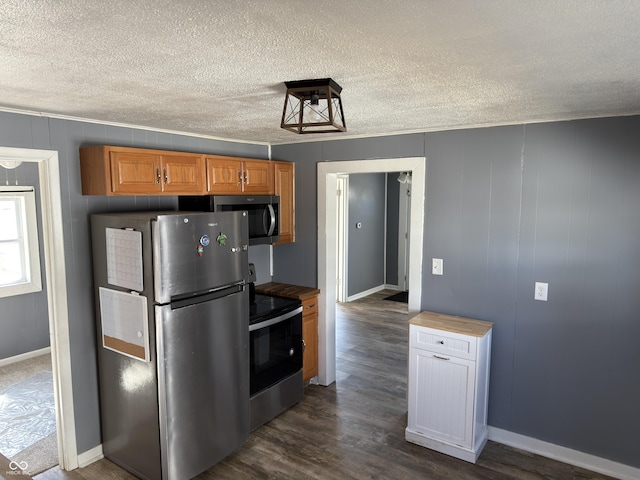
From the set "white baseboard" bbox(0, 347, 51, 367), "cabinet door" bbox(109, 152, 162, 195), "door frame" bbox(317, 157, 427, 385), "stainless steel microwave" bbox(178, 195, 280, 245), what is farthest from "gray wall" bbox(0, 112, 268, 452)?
"white baseboard" bbox(0, 347, 51, 367)

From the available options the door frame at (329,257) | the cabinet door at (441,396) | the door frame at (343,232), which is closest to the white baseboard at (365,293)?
the door frame at (343,232)

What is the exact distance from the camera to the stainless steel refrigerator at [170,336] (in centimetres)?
254

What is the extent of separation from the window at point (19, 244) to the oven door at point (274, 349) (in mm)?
3102

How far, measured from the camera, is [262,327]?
3320 millimetres

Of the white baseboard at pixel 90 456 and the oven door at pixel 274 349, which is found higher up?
the oven door at pixel 274 349

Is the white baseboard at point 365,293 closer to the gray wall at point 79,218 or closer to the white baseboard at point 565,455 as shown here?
the white baseboard at point 565,455

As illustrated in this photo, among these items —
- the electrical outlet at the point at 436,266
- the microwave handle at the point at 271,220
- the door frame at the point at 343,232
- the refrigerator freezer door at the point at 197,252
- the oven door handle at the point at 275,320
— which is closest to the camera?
the refrigerator freezer door at the point at 197,252

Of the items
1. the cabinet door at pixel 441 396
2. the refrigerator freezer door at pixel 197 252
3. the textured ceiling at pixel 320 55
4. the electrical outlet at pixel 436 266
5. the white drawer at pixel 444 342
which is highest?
the textured ceiling at pixel 320 55

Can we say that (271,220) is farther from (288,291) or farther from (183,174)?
(183,174)

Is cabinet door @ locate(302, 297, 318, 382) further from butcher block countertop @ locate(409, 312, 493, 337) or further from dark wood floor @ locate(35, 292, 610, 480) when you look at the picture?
butcher block countertop @ locate(409, 312, 493, 337)

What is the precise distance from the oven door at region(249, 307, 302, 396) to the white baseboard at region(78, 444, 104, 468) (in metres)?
1.10

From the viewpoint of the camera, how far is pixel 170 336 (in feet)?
8.41

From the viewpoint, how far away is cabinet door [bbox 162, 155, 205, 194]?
3.00 meters

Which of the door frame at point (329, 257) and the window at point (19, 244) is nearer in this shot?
the door frame at point (329, 257)
